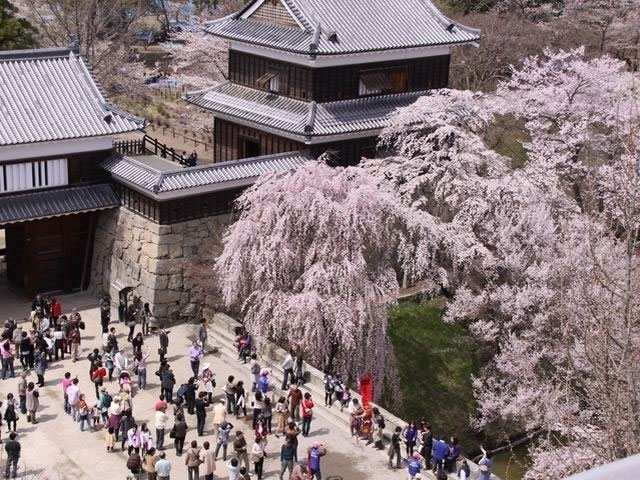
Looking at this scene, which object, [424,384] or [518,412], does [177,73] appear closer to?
[424,384]

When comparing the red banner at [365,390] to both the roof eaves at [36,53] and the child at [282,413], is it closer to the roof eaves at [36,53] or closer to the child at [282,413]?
the child at [282,413]

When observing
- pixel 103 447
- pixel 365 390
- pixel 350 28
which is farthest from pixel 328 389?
pixel 350 28

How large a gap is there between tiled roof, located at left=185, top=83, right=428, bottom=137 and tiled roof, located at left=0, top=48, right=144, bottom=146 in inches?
191

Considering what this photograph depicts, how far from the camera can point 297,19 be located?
3108cm

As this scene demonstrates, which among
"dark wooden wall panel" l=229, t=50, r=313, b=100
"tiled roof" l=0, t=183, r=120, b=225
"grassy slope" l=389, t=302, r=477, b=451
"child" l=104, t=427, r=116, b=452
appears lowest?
"grassy slope" l=389, t=302, r=477, b=451

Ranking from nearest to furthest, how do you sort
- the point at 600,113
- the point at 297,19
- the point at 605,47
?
the point at 297,19
the point at 600,113
the point at 605,47

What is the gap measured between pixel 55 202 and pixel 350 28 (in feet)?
41.0

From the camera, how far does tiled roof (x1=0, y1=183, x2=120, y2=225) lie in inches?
1064

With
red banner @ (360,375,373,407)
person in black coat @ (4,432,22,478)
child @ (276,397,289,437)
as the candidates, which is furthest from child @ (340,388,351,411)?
person in black coat @ (4,432,22,478)

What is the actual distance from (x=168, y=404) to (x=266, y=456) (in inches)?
132

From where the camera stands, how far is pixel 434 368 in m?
29.7

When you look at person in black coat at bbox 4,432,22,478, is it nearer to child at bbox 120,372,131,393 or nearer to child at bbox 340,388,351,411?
child at bbox 120,372,131,393

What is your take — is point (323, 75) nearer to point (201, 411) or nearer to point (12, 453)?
point (201, 411)

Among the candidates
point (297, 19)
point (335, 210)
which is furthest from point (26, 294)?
point (297, 19)
